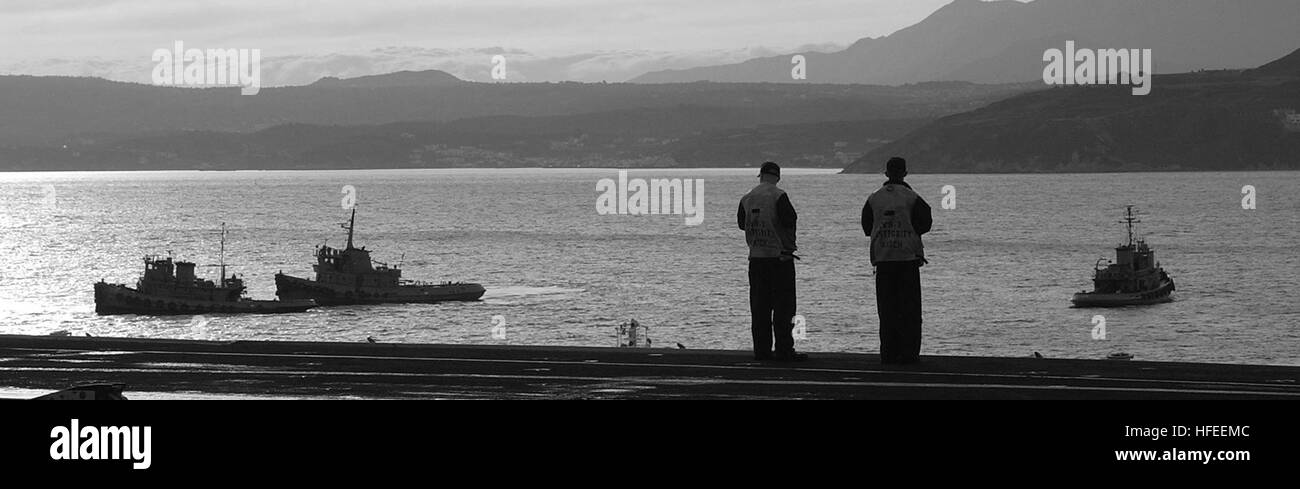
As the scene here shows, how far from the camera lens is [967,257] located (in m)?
162

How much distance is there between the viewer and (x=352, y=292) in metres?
130

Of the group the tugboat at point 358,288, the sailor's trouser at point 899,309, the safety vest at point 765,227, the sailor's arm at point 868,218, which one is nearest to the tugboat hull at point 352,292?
the tugboat at point 358,288

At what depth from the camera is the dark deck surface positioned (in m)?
14.2

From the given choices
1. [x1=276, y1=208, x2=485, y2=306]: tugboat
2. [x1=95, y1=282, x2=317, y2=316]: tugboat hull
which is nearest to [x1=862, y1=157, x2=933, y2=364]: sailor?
[x1=95, y1=282, x2=317, y2=316]: tugboat hull

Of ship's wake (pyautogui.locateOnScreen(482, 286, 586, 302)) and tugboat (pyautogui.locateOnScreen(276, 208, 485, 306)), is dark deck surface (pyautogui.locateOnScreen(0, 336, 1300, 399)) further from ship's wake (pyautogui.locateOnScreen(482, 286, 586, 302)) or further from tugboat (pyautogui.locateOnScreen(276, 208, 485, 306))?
tugboat (pyautogui.locateOnScreen(276, 208, 485, 306))

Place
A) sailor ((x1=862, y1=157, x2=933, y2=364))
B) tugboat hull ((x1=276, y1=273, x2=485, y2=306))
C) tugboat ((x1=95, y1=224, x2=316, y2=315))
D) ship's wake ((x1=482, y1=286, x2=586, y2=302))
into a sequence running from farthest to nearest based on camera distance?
tugboat hull ((x1=276, y1=273, x2=485, y2=306)), ship's wake ((x1=482, y1=286, x2=586, y2=302)), tugboat ((x1=95, y1=224, x2=316, y2=315)), sailor ((x1=862, y1=157, x2=933, y2=364))

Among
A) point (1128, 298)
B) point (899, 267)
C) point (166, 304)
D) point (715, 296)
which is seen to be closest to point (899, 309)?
point (899, 267)

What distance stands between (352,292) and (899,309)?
115848mm

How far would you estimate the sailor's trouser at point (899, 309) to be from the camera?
55.0ft

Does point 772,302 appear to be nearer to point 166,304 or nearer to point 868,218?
point 868,218

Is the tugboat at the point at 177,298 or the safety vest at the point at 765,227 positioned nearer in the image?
the safety vest at the point at 765,227

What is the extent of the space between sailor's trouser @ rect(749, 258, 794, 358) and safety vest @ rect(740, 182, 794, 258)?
0.12 metres

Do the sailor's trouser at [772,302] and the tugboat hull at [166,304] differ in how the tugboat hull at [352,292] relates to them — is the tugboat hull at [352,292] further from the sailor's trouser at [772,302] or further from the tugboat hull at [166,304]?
the sailor's trouser at [772,302]
